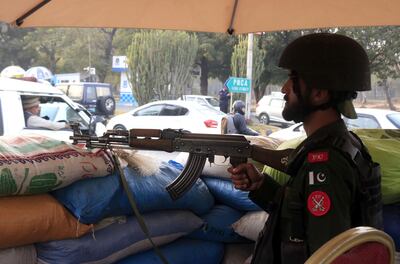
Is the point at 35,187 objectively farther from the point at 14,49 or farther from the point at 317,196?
the point at 14,49

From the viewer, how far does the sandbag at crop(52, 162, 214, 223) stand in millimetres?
2305

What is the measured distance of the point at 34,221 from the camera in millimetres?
2172

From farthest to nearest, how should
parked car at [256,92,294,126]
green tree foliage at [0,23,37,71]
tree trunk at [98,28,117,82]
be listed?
tree trunk at [98,28,117,82]
green tree foliage at [0,23,37,71]
parked car at [256,92,294,126]

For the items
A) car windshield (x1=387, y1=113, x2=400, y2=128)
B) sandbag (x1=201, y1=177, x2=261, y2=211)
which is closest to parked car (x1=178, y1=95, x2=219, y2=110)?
car windshield (x1=387, y1=113, x2=400, y2=128)

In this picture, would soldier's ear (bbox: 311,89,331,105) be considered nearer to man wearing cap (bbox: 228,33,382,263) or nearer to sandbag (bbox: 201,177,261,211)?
man wearing cap (bbox: 228,33,382,263)

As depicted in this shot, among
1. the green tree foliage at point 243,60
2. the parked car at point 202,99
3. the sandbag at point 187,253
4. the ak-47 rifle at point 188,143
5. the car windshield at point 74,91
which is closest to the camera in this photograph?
the ak-47 rifle at point 188,143

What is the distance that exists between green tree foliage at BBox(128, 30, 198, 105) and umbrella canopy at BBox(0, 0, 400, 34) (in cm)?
2578

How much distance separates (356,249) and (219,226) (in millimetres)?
1902

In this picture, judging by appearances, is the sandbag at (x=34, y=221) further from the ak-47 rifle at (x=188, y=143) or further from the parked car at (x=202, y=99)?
the parked car at (x=202, y=99)

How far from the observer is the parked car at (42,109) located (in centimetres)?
601

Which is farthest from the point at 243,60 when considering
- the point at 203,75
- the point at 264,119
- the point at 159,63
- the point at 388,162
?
the point at 388,162

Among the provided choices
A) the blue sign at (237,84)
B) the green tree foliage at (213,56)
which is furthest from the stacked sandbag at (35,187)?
the green tree foliage at (213,56)

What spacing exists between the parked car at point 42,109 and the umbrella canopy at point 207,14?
306 centimetres

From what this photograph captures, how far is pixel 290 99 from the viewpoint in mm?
1635
